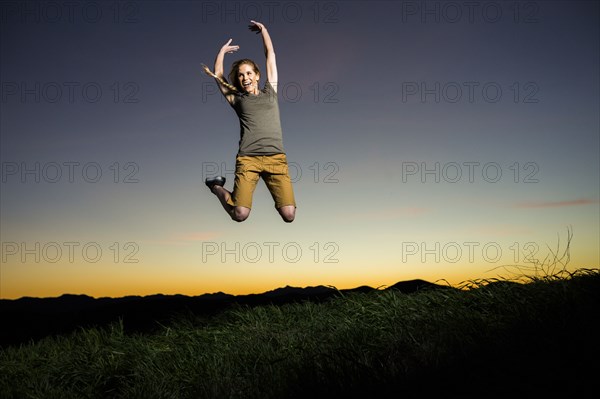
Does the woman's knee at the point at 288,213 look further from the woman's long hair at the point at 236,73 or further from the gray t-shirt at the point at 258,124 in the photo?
the woman's long hair at the point at 236,73

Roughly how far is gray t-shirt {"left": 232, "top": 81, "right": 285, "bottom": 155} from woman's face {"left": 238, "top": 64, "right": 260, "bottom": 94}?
13 cm

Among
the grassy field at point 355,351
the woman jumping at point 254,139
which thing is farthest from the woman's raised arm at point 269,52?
the grassy field at point 355,351

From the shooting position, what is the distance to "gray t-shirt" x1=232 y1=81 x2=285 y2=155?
7191 millimetres

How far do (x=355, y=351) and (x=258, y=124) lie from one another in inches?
126

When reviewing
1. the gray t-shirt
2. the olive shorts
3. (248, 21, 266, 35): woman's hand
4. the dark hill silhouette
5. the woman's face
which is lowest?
the dark hill silhouette

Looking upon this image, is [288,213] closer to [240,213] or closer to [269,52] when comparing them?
[240,213]

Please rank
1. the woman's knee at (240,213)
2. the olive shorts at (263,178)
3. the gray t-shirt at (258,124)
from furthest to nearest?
the woman's knee at (240,213) → the olive shorts at (263,178) → the gray t-shirt at (258,124)

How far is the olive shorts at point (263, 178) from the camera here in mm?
7320

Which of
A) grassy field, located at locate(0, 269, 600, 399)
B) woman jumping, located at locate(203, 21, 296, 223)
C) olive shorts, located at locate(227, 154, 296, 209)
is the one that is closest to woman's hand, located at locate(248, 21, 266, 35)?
woman jumping, located at locate(203, 21, 296, 223)

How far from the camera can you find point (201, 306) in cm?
1058

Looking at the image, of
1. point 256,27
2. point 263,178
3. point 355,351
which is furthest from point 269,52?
point 355,351

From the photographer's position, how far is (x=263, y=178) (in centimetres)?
759

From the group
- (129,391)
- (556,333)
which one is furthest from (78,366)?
(556,333)

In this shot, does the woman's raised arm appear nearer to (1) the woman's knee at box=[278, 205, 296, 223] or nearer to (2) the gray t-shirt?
(2) the gray t-shirt
